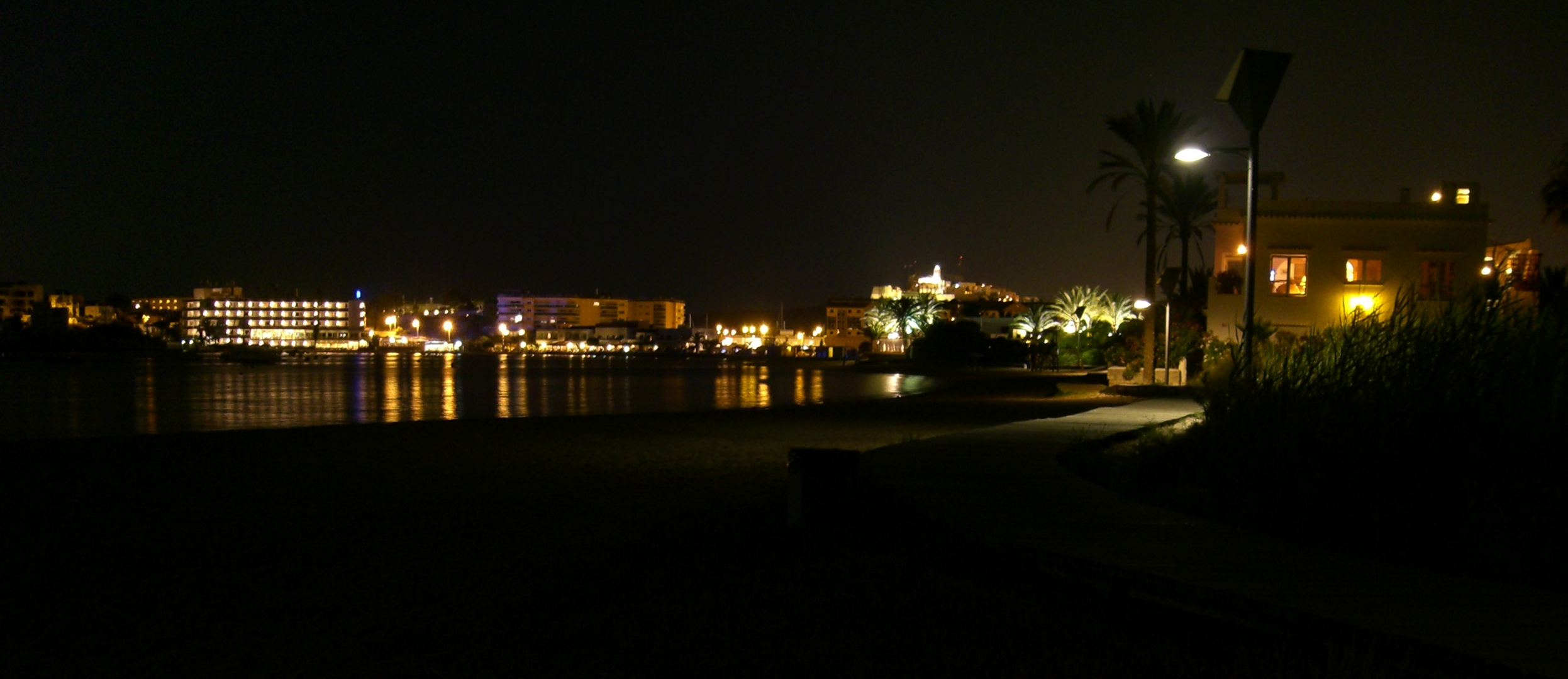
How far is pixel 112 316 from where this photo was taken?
197125 millimetres

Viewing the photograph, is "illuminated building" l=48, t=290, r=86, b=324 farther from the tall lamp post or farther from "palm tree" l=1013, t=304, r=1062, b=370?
the tall lamp post

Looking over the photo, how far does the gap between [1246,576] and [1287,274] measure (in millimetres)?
30160

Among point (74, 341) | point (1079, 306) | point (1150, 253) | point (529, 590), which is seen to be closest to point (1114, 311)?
point (1079, 306)

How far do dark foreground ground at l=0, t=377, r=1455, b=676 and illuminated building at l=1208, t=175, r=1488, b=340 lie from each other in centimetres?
2567

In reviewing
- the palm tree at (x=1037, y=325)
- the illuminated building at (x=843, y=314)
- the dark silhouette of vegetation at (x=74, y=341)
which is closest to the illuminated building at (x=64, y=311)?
the dark silhouette of vegetation at (x=74, y=341)

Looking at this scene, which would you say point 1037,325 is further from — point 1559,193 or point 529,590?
point 529,590

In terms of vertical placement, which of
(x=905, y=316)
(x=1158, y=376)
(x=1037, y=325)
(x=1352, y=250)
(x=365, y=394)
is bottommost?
(x=365, y=394)

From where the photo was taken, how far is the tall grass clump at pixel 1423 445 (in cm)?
689

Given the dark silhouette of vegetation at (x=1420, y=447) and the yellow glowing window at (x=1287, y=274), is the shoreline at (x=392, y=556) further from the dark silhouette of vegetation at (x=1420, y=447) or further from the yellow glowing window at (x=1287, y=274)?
the yellow glowing window at (x=1287, y=274)

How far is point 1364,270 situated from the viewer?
32469 millimetres

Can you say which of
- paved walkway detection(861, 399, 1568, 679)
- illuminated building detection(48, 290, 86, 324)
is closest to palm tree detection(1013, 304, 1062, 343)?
paved walkway detection(861, 399, 1568, 679)

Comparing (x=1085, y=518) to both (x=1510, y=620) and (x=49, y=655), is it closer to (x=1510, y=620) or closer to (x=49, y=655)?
(x=1510, y=620)

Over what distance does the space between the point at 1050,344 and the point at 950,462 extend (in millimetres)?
55220

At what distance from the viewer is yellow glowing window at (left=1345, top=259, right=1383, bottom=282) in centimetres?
3234
